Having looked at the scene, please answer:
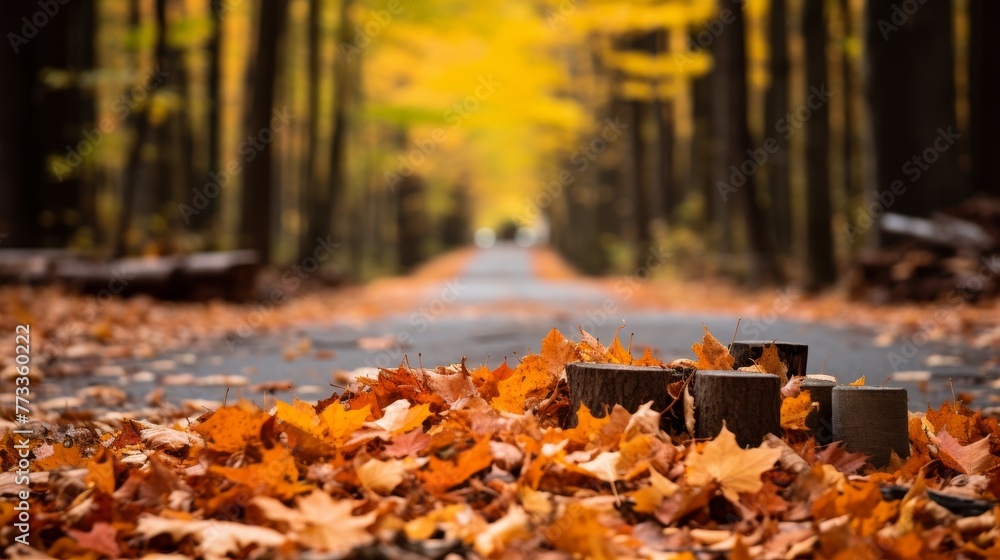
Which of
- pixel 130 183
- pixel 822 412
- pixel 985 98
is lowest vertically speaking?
pixel 822 412

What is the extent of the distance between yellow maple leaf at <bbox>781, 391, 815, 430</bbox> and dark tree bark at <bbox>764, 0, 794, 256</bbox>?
14.4 metres

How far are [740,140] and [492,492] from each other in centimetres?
1427

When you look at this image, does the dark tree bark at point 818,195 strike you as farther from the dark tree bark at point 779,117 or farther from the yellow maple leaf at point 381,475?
the yellow maple leaf at point 381,475

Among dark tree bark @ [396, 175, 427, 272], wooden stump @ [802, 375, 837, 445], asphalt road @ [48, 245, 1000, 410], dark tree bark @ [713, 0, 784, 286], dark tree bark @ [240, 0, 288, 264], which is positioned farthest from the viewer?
dark tree bark @ [396, 175, 427, 272]

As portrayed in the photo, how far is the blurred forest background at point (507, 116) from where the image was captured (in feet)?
40.6

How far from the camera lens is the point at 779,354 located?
11.4 ft

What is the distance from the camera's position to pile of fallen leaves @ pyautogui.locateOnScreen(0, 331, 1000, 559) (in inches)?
96.4

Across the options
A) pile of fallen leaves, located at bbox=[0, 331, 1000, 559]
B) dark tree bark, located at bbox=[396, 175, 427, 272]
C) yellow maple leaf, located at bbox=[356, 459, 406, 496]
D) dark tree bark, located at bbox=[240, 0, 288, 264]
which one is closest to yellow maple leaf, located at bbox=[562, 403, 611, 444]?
pile of fallen leaves, located at bbox=[0, 331, 1000, 559]

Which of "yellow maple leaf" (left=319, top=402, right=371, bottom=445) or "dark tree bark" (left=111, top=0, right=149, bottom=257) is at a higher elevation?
A: "dark tree bark" (left=111, top=0, right=149, bottom=257)

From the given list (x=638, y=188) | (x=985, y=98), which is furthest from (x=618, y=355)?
(x=638, y=188)

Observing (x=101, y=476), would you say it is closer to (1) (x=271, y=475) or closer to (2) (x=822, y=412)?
(1) (x=271, y=475)

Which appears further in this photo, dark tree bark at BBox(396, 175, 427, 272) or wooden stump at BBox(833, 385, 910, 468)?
dark tree bark at BBox(396, 175, 427, 272)

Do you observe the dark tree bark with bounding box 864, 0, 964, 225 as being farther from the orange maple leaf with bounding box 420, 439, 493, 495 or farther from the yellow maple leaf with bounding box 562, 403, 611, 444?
the orange maple leaf with bounding box 420, 439, 493, 495

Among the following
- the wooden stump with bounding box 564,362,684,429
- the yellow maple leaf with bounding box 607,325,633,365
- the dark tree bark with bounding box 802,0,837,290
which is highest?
the dark tree bark with bounding box 802,0,837,290
